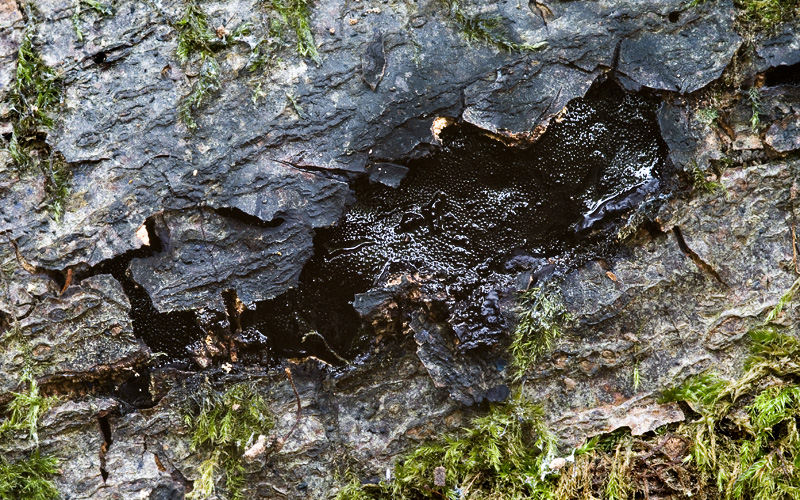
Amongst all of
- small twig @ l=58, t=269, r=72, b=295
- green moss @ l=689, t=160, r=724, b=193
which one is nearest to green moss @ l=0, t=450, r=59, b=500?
small twig @ l=58, t=269, r=72, b=295

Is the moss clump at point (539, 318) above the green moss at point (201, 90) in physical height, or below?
below

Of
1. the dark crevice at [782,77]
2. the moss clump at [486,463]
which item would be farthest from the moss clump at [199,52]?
the dark crevice at [782,77]

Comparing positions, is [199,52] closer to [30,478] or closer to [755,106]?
[30,478]

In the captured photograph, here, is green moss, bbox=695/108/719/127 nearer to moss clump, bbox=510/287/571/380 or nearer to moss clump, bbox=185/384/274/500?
moss clump, bbox=510/287/571/380

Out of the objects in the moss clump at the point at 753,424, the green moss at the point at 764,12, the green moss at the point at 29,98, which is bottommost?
the moss clump at the point at 753,424

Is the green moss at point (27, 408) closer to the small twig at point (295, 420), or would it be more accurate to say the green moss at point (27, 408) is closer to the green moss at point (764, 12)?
the small twig at point (295, 420)

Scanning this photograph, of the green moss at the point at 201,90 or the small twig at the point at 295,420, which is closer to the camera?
the green moss at the point at 201,90

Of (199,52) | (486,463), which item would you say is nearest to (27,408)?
(199,52)
